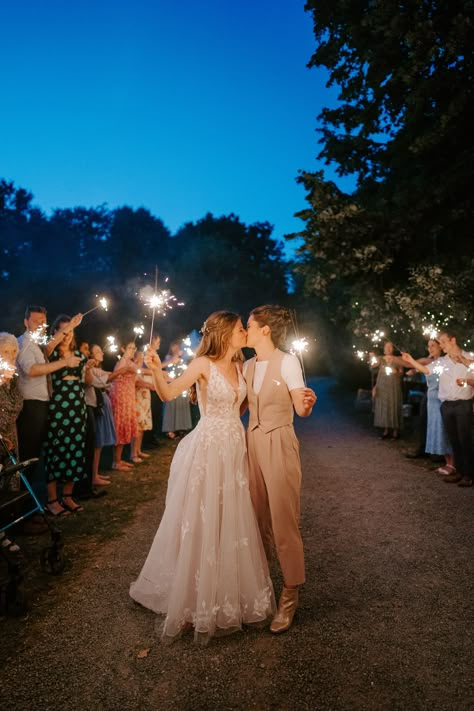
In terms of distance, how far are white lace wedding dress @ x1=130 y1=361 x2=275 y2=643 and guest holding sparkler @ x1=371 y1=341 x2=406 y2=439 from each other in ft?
29.6

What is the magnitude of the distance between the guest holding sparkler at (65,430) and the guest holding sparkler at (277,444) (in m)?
3.16

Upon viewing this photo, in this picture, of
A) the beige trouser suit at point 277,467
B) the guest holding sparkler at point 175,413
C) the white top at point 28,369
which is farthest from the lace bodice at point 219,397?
the guest holding sparkler at point 175,413

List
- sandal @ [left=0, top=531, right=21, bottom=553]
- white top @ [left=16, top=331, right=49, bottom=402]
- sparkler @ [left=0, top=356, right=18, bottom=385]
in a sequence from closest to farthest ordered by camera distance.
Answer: sandal @ [left=0, top=531, right=21, bottom=553] → sparkler @ [left=0, top=356, right=18, bottom=385] → white top @ [left=16, top=331, right=49, bottom=402]

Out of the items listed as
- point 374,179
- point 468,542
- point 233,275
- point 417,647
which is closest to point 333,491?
point 468,542

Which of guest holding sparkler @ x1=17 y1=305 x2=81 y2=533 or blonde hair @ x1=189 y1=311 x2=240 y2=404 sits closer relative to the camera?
blonde hair @ x1=189 y1=311 x2=240 y2=404

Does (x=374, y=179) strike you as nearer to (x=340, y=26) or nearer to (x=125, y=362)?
(x=340, y=26)

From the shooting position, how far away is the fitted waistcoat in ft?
11.7

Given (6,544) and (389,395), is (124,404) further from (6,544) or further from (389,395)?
(389,395)

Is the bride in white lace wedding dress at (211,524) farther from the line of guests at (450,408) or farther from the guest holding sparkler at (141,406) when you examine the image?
the guest holding sparkler at (141,406)

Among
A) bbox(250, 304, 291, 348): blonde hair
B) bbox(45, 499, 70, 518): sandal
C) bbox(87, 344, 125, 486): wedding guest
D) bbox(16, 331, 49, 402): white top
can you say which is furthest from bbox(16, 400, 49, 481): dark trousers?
bbox(250, 304, 291, 348): blonde hair

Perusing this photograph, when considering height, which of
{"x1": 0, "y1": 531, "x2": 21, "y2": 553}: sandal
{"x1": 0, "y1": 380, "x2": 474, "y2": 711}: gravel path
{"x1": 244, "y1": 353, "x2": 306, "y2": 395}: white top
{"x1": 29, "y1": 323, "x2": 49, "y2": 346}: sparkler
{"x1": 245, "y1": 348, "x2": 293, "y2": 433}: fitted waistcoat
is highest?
{"x1": 29, "y1": 323, "x2": 49, "y2": 346}: sparkler

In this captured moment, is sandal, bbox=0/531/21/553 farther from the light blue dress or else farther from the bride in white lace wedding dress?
the light blue dress

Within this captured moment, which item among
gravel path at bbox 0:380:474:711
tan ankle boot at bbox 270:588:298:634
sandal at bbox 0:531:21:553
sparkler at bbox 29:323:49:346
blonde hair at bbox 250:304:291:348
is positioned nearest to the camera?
gravel path at bbox 0:380:474:711

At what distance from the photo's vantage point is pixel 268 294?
33.0m
